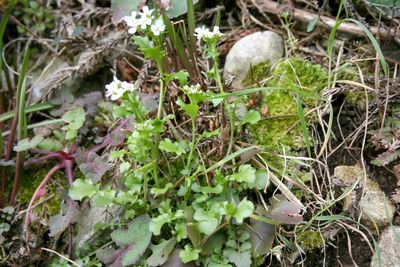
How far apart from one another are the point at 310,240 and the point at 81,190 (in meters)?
0.80

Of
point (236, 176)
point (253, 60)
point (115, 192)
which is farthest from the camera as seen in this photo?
point (253, 60)

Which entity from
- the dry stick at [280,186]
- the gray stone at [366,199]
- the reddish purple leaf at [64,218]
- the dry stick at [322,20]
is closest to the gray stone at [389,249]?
Result: the gray stone at [366,199]

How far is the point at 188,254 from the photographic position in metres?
1.71

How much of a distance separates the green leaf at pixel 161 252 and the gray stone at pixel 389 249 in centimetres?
67

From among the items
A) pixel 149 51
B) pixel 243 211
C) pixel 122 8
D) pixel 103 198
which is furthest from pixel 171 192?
pixel 122 8

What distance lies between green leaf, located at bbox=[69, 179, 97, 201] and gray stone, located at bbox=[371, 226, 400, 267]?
97 centimetres

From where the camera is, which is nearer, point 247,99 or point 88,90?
point 247,99

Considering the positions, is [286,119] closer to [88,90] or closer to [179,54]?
[179,54]

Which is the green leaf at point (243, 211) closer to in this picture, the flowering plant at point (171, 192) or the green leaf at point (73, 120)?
the flowering plant at point (171, 192)

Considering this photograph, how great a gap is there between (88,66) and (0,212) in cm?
76

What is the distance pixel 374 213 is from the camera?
6.07ft

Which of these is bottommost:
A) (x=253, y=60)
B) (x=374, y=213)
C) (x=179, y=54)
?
(x=374, y=213)

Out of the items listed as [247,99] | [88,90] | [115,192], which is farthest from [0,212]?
[247,99]

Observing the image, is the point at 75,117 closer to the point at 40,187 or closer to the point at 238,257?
the point at 40,187
